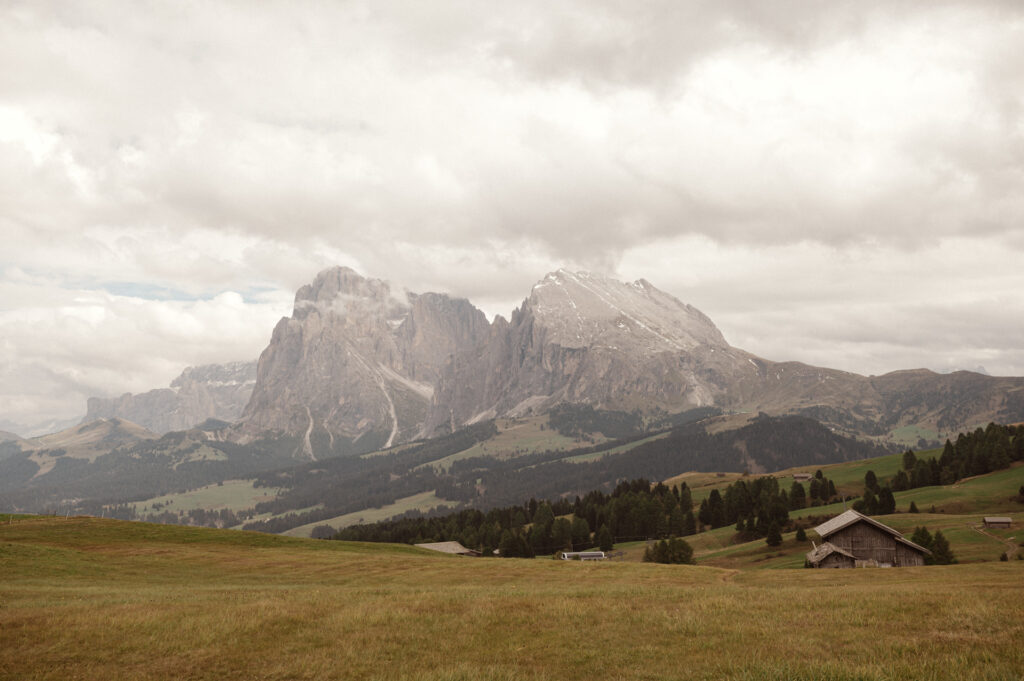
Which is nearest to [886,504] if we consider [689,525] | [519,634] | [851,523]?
[689,525]

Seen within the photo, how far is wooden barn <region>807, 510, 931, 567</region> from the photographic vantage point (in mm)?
83750

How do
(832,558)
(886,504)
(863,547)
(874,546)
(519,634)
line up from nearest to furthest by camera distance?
(519,634) → (832,558) → (874,546) → (863,547) → (886,504)

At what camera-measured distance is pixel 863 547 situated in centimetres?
8662

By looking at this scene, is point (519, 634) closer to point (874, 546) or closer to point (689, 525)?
point (874, 546)

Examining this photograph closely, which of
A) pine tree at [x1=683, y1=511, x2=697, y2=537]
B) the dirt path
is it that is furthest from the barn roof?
pine tree at [x1=683, y1=511, x2=697, y2=537]

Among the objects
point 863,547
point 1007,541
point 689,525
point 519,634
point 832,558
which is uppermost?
point 519,634

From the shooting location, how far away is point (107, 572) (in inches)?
2212

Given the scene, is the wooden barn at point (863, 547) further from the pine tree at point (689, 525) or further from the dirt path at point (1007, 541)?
the pine tree at point (689, 525)

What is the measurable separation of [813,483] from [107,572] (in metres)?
172

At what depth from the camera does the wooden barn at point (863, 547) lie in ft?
275

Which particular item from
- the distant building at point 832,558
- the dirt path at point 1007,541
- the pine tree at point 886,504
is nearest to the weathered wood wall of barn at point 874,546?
the distant building at point 832,558

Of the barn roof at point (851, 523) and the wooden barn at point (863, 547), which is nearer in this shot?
the barn roof at point (851, 523)

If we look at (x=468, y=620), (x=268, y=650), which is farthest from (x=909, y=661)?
(x=268, y=650)

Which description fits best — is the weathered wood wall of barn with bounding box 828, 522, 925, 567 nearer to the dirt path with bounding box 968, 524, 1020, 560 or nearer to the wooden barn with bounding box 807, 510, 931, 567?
the wooden barn with bounding box 807, 510, 931, 567
